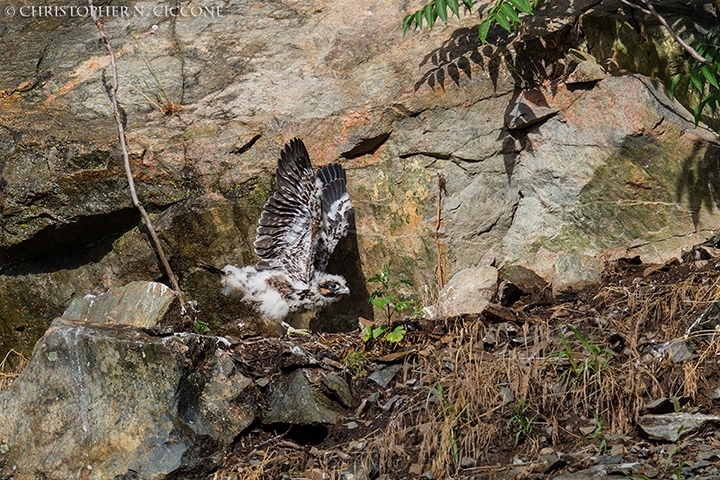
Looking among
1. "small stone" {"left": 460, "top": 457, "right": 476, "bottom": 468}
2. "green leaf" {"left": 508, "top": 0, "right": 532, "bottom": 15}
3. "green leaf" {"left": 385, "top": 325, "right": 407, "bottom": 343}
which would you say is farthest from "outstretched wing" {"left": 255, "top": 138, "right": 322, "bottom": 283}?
"small stone" {"left": 460, "top": 457, "right": 476, "bottom": 468}

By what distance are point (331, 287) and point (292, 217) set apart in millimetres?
596

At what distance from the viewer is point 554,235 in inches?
252

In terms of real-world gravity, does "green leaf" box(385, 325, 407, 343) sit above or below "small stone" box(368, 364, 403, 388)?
above

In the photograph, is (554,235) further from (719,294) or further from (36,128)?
(36,128)

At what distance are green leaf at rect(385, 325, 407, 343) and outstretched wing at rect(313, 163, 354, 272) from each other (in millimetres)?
1067

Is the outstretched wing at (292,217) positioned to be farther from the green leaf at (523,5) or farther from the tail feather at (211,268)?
the green leaf at (523,5)

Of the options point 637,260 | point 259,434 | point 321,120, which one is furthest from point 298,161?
point 637,260

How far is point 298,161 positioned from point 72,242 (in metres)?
1.78

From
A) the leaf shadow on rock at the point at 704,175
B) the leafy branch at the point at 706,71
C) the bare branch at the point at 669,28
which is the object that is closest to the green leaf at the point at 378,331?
the leaf shadow on rock at the point at 704,175

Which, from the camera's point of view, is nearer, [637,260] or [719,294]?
[719,294]

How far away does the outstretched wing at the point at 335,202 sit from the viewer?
252 inches

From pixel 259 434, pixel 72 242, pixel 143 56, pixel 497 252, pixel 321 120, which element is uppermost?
pixel 143 56

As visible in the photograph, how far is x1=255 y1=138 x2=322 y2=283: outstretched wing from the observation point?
634 centimetres

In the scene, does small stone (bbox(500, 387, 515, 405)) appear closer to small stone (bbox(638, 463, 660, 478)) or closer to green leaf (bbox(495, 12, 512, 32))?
small stone (bbox(638, 463, 660, 478))
